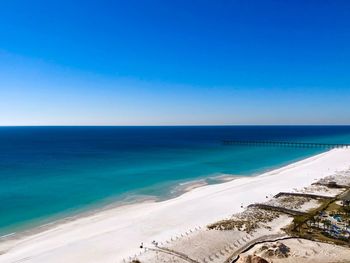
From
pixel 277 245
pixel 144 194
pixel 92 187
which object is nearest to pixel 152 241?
pixel 277 245

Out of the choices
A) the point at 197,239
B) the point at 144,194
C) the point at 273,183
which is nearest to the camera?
the point at 197,239

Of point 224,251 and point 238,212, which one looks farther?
point 238,212

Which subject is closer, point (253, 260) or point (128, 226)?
point (253, 260)

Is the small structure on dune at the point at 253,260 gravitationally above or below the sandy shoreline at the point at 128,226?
above

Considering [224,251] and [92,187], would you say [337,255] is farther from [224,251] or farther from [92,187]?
[92,187]

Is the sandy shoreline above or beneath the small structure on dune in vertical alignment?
beneath

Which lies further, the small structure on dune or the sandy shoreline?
the sandy shoreline

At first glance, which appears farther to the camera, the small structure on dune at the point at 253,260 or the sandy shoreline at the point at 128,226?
the sandy shoreline at the point at 128,226

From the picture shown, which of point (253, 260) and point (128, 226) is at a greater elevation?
point (253, 260)
